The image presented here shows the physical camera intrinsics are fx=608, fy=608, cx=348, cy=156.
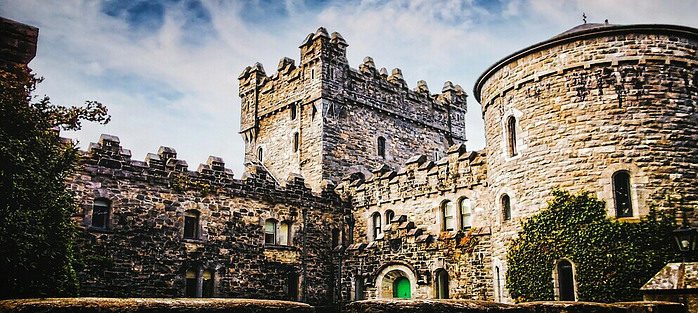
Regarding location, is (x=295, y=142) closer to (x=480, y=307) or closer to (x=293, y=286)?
(x=293, y=286)

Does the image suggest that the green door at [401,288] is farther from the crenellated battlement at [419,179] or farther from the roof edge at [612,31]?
the roof edge at [612,31]

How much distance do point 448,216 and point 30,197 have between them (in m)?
15.7

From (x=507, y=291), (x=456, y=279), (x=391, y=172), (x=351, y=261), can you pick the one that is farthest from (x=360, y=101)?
(x=507, y=291)

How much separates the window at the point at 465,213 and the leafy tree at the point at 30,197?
14.1 m

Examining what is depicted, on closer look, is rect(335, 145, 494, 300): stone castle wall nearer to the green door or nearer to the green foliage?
the green door

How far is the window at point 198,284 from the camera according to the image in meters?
21.8

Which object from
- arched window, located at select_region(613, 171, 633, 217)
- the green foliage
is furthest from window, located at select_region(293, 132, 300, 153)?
arched window, located at select_region(613, 171, 633, 217)

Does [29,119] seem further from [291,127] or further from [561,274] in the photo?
[291,127]

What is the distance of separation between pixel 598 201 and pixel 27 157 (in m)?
13.6

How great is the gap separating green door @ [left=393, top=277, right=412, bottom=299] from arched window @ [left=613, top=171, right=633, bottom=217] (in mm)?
8489

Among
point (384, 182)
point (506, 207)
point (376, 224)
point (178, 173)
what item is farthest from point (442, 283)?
point (178, 173)

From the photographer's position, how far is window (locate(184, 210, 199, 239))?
2233 centimetres

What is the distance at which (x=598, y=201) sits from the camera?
1627cm

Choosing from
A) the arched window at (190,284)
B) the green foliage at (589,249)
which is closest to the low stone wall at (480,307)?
the green foliage at (589,249)
